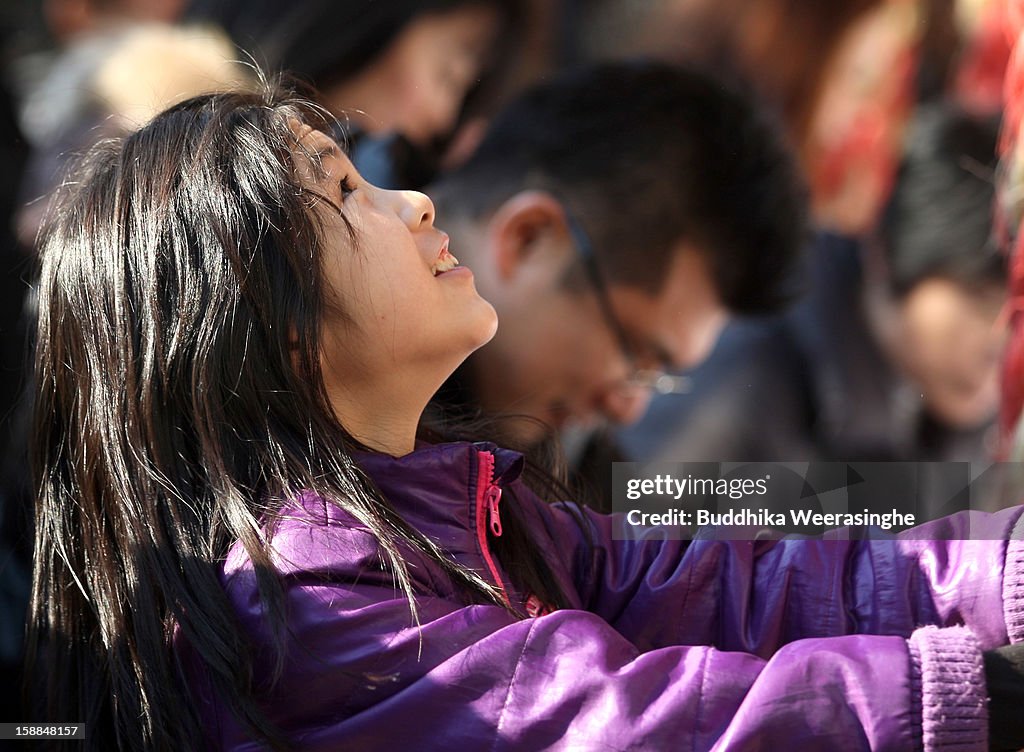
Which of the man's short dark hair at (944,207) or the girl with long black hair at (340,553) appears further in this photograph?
the man's short dark hair at (944,207)

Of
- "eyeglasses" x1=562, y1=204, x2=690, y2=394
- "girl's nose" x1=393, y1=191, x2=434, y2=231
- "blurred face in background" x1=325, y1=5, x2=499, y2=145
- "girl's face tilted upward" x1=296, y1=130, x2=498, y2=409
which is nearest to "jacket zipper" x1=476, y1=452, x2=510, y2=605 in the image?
"girl's face tilted upward" x1=296, y1=130, x2=498, y2=409

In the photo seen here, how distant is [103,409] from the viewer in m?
1.16

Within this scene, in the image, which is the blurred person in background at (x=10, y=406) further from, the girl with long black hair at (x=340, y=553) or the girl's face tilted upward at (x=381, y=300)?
the girl's face tilted upward at (x=381, y=300)

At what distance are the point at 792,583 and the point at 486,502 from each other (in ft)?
1.14

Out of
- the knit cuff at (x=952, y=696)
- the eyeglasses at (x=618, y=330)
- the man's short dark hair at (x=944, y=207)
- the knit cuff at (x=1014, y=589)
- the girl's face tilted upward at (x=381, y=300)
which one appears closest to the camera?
the knit cuff at (x=952, y=696)

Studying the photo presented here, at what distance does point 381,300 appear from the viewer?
116 cm

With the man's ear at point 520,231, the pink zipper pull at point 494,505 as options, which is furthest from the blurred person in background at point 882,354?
the pink zipper pull at point 494,505

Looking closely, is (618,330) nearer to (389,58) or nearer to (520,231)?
(520,231)

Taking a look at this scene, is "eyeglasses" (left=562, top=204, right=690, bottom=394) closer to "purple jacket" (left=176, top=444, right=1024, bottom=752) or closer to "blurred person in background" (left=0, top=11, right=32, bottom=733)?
"purple jacket" (left=176, top=444, right=1024, bottom=752)

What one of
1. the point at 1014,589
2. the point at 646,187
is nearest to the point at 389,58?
the point at 646,187

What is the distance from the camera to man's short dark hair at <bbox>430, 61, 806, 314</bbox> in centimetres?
157

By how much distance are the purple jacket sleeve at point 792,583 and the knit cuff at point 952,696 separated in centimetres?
20

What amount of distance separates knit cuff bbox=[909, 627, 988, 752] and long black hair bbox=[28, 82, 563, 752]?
15.6 inches

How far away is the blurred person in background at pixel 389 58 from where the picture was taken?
161 centimetres
